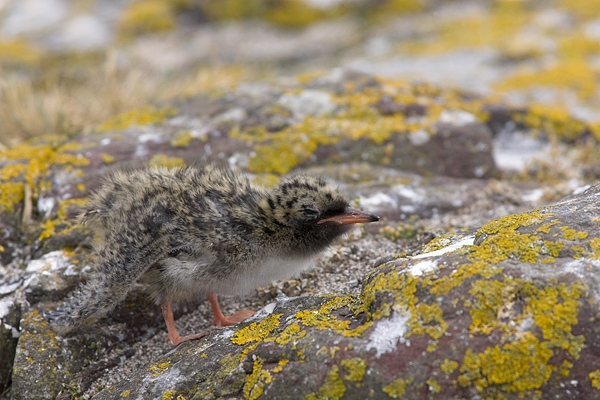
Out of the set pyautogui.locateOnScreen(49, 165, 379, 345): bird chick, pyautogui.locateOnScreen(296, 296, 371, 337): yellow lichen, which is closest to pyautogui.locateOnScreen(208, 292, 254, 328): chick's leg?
pyautogui.locateOnScreen(49, 165, 379, 345): bird chick

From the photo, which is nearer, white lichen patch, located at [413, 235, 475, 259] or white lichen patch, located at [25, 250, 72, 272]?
white lichen patch, located at [413, 235, 475, 259]

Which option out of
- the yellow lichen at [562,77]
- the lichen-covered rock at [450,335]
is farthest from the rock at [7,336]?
the yellow lichen at [562,77]

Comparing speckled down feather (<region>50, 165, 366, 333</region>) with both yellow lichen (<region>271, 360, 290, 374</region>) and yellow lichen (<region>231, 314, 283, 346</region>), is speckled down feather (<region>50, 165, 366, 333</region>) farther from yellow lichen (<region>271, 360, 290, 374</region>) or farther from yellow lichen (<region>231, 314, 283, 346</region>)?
yellow lichen (<region>271, 360, 290, 374</region>)

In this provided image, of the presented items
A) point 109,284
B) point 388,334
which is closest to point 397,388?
point 388,334

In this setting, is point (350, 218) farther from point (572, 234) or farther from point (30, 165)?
point (30, 165)

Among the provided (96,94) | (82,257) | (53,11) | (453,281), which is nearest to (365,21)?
(96,94)

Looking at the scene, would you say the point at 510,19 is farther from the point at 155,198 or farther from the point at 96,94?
the point at 155,198

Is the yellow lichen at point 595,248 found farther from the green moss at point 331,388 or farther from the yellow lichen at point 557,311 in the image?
the green moss at point 331,388

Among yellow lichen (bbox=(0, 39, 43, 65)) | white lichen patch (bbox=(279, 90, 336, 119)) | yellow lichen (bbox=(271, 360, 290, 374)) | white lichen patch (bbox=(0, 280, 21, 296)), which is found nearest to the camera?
yellow lichen (bbox=(271, 360, 290, 374))
